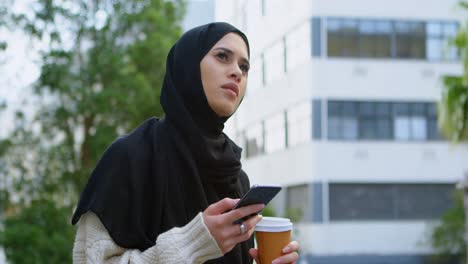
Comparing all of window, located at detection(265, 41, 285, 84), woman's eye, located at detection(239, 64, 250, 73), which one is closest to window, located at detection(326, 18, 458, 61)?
window, located at detection(265, 41, 285, 84)

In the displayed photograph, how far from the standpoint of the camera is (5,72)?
523 inches

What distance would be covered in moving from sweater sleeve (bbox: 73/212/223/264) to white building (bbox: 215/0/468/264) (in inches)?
882

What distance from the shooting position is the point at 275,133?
1119 inches

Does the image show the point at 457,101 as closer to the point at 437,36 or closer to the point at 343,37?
the point at 343,37

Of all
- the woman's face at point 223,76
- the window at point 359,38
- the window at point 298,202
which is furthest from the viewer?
the window at point 359,38

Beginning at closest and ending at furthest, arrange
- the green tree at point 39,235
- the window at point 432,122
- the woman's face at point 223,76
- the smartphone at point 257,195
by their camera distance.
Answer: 1. the smartphone at point 257,195
2. the woman's face at point 223,76
3. the green tree at point 39,235
4. the window at point 432,122

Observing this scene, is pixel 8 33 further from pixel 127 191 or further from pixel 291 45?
pixel 291 45

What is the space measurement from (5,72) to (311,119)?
12.9 m

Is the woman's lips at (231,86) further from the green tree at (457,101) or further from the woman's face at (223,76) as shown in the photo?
the green tree at (457,101)

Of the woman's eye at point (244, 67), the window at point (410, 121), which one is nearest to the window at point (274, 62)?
the window at point (410, 121)

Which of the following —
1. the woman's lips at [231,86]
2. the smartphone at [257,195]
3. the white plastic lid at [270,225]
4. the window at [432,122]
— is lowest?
the window at [432,122]

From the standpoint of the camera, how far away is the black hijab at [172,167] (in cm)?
203

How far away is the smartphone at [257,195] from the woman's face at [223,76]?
16.7 inches

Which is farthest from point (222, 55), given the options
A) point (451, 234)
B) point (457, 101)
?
point (451, 234)
